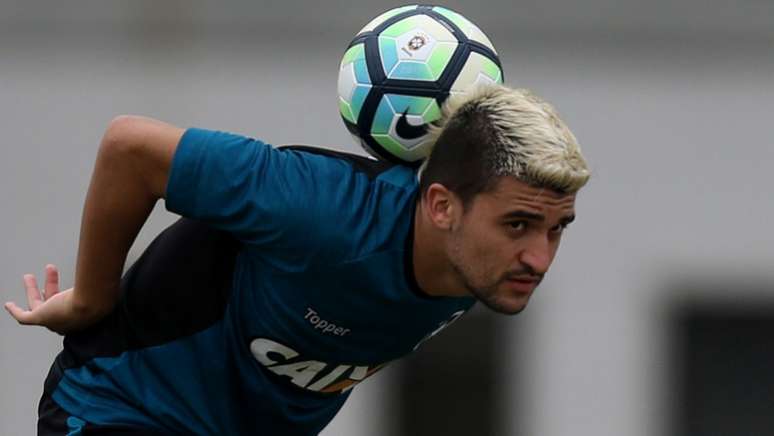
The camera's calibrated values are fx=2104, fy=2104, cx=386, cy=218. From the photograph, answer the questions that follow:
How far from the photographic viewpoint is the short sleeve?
490cm

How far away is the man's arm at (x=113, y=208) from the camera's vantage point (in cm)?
495

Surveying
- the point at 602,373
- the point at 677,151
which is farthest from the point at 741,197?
the point at 602,373

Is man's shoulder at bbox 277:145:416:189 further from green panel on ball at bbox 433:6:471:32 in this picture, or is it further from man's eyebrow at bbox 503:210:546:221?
green panel on ball at bbox 433:6:471:32

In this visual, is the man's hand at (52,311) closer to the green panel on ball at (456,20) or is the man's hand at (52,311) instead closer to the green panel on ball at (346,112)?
the green panel on ball at (346,112)

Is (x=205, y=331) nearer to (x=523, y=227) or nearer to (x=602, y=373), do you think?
(x=523, y=227)

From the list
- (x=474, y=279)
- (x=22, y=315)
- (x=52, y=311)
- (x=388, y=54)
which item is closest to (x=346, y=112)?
(x=388, y=54)

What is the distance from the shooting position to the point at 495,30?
10.1m

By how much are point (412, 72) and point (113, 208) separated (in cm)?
81

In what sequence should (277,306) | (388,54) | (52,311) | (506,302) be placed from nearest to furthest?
1. (506,302)
2. (277,306)
3. (388,54)
4. (52,311)

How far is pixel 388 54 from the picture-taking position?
524 cm

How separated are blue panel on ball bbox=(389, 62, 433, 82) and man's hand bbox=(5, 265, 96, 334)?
3.22ft

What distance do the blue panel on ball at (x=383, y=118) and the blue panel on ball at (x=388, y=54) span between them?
0.08 meters

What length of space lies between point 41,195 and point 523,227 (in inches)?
225

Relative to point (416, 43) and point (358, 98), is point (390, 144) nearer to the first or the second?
point (358, 98)
